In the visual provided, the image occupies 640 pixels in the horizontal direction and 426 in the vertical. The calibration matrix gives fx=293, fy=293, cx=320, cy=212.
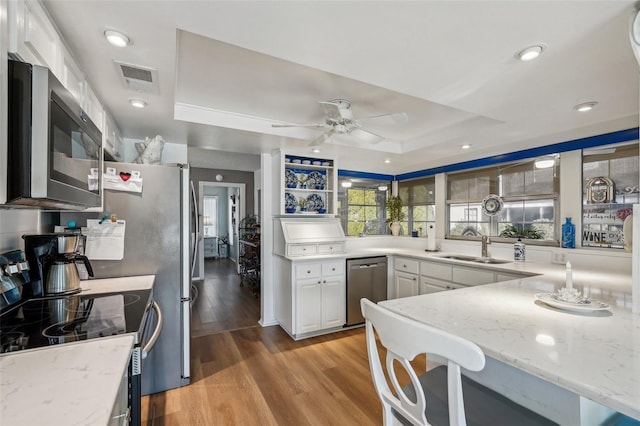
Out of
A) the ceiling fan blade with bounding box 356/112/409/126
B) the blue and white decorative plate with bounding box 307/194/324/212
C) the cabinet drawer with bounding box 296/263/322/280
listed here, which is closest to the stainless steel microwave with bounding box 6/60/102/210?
the ceiling fan blade with bounding box 356/112/409/126

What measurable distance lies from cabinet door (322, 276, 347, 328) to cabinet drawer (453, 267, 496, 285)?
1.28 m

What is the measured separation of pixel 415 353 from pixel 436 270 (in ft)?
8.79

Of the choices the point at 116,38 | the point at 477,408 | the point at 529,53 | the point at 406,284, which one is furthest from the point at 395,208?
→ the point at 116,38

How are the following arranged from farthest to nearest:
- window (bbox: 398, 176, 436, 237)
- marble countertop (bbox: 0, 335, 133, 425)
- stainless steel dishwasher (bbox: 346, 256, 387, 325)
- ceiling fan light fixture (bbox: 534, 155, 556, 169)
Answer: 1. window (bbox: 398, 176, 436, 237)
2. stainless steel dishwasher (bbox: 346, 256, 387, 325)
3. ceiling fan light fixture (bbox: 534, 155, 556, 169)
4. marble countertop (bbox: 0, 335, 133, 425)

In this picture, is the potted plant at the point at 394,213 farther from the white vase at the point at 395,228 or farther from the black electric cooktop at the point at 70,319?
the black electric cooktop at the point at 70,319

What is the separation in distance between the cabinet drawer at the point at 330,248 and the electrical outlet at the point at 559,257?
7.46 ft

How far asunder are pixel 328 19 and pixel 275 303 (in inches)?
127

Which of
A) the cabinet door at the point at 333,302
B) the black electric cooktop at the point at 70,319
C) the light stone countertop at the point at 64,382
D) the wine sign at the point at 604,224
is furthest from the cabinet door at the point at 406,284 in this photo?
the light stone countertop at the point at 64,382

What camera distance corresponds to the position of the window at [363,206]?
15.3ft

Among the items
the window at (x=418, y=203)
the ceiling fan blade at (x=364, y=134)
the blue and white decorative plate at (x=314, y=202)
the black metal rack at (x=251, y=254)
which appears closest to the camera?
the ceiling fan blade at (x=364, y=134)

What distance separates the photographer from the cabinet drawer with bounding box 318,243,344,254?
3699mm

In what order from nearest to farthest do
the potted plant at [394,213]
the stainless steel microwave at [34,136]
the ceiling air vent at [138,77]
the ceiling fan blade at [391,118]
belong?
the stainless steel microwave at [34,136] < the ceiling air vent at [138,77] < the ceiling fan blade at [391,118] < the potted plant at [394,213]

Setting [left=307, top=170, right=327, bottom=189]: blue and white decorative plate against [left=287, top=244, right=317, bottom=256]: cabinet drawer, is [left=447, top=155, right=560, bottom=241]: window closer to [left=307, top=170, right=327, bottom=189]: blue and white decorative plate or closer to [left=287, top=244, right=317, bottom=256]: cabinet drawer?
[left=307, top=170, right=327, bottom=189]: blue and white decorative plate

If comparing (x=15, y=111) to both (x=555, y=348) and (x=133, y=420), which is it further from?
(x=555, y=348)
